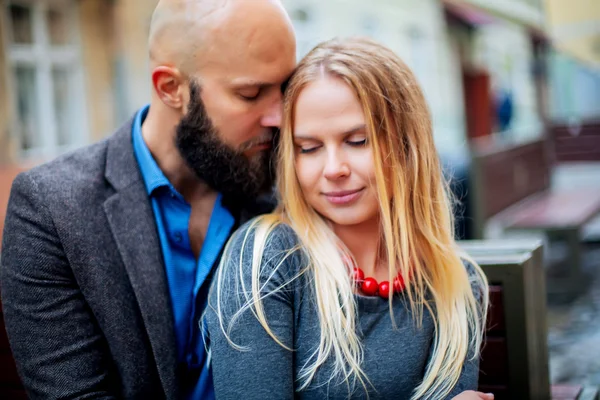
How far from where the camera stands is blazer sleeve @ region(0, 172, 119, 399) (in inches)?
86.0

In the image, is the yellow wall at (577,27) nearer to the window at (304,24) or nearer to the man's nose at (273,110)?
the man's nose at (273,110)

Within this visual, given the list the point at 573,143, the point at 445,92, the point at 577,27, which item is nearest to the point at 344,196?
the point at 577,27

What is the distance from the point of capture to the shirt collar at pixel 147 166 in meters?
2.46

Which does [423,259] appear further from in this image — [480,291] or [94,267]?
[94,267]

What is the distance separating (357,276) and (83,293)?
73cm

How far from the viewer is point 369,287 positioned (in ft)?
7.07

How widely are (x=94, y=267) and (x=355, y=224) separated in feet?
2.33

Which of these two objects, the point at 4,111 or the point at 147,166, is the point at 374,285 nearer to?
the point at 147,166

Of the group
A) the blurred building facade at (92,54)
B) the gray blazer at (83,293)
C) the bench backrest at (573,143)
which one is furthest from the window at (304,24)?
the gray blazer at (83,293)

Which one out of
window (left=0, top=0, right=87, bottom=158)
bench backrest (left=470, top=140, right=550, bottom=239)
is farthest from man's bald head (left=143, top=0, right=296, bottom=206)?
window (left=0, top=0, right=87, bottom=158)

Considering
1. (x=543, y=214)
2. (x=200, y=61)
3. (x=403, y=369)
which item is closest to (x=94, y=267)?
(x=200, y=61)

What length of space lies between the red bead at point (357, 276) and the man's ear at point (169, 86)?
2.59 feet

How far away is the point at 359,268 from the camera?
7.28 feet

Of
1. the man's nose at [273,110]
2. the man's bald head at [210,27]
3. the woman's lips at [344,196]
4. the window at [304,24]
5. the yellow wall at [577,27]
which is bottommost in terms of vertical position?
the woman's lips at [344,196]
